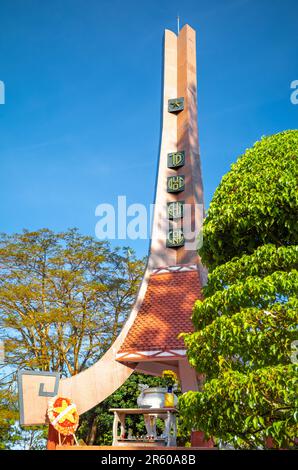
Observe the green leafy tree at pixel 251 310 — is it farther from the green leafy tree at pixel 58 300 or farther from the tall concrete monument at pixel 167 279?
the green leafy tree at pixel 58 300

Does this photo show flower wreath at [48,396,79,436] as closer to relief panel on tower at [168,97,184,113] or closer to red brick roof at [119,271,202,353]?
A: red brick roof at [119,271,202,353]

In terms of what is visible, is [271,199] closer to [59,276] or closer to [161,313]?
[161,313]

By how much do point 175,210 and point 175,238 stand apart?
2.79ft

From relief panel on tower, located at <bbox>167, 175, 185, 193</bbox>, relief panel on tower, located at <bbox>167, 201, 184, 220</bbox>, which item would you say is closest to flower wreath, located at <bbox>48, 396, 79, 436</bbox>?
relief panel on tower, located at <bbox>167, 201, 184, 220</bbox>

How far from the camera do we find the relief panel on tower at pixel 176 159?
628 inches

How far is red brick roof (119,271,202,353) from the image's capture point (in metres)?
13.2

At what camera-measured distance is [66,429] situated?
945 centimetres

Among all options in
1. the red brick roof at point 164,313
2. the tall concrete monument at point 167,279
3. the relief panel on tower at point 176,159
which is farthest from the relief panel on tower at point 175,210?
the red brick roof at point 164,313

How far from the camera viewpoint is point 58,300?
67.7 feet

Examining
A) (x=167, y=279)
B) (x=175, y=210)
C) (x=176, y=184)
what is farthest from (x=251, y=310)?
(x=176, y=184)

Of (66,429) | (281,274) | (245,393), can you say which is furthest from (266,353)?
(66,429)

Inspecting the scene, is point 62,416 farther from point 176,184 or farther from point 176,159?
point 176,159

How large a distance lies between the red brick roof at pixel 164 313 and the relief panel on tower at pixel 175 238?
0.89 metres
